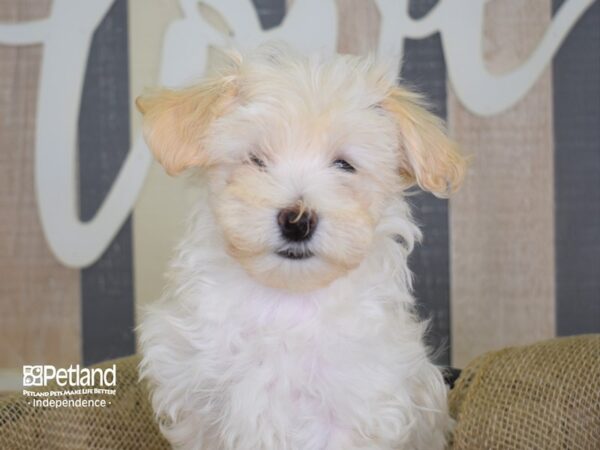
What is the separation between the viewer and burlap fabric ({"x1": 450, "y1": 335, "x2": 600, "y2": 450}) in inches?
80.2

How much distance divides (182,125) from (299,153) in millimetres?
248

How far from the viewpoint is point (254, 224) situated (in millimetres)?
1776

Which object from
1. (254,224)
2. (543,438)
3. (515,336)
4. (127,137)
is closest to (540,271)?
(515,336)

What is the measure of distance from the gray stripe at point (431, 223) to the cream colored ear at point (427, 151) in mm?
1108

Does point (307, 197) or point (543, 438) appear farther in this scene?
point (543, 438)

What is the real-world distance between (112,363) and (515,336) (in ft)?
4.84

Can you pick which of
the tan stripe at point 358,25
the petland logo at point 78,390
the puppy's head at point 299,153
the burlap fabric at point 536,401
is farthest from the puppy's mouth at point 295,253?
the tan stripe at point 358,25

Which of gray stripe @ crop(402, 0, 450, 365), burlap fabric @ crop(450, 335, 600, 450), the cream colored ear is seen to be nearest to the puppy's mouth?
the cream colored ear

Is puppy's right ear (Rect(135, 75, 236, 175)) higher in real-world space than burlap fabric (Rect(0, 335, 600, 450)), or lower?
higher

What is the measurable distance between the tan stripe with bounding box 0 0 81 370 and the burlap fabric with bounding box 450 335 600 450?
5.27 feet

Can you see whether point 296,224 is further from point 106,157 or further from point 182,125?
point 106,157

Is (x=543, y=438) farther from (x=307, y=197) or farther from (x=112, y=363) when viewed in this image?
(x=112, y=363)

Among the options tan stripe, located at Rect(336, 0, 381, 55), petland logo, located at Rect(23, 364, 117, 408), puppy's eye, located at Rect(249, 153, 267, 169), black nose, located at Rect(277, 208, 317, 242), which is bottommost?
petland logo, located at Rect(23, 364, 117, 408)

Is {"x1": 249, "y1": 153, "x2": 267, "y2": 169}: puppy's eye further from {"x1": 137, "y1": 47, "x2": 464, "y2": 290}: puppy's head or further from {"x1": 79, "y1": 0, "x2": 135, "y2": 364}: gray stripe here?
{"x1": 79, "y1": 0, "x2": 135, "y2": 364}: gray stripe
